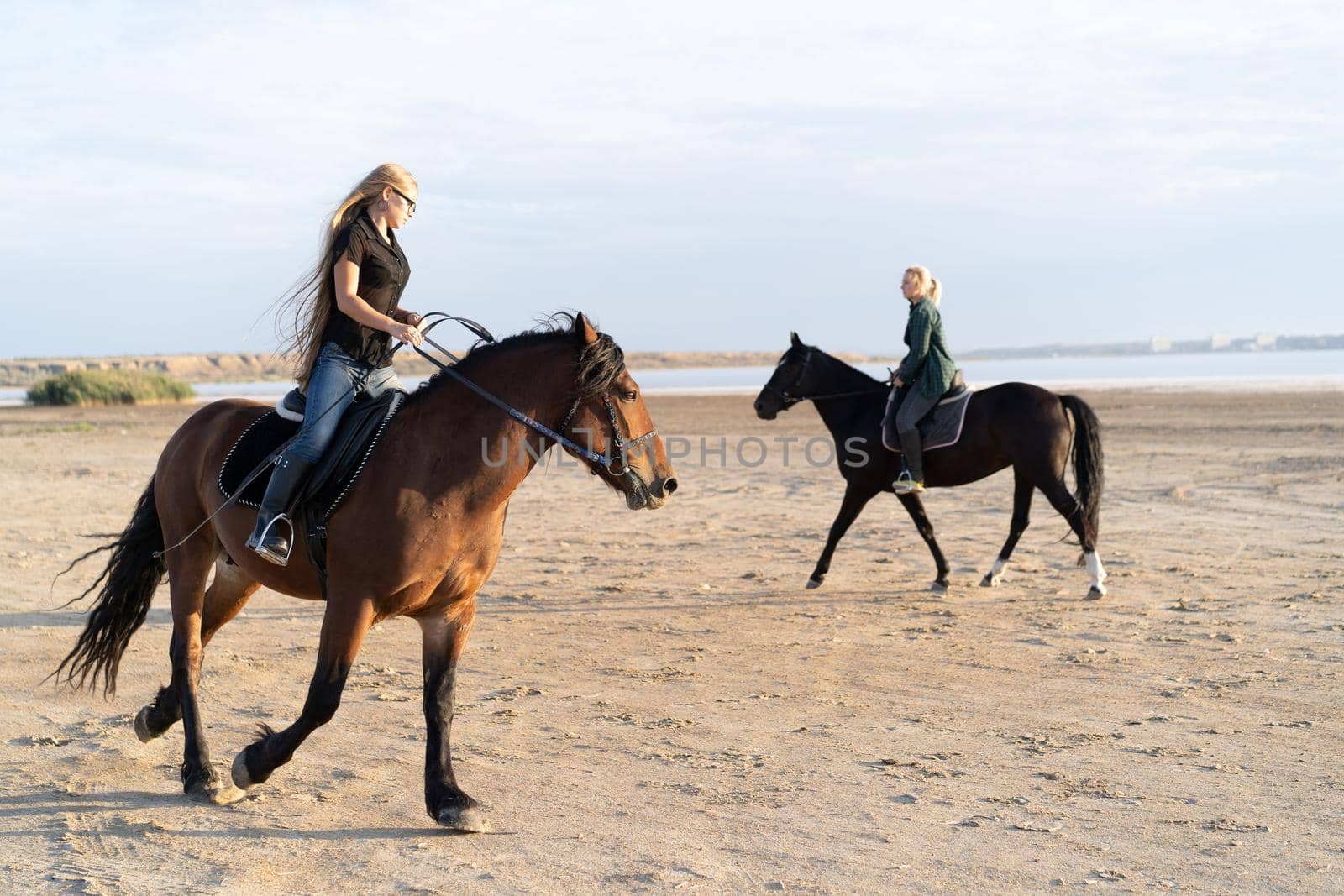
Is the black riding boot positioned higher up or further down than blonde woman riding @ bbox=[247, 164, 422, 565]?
further down

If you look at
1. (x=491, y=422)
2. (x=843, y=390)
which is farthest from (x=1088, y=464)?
(x=491, y=422)

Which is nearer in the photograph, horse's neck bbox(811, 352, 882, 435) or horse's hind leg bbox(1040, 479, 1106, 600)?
horse's hind leg bbox(1040, 479, 1106, 600)

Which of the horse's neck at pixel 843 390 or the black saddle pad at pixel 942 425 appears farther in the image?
the horse's neck at pixel 843 390

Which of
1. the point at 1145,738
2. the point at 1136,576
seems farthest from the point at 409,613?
the point at 1136,576

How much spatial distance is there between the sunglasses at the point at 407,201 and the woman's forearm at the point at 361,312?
58 centimetres

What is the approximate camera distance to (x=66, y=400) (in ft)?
146

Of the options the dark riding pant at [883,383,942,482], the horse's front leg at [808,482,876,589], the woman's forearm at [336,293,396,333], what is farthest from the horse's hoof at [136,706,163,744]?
the dark riding pant at [883,383,942,482]

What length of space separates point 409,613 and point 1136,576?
7.83 metres

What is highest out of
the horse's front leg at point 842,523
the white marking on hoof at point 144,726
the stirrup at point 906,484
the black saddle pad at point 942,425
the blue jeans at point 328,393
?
the blue jeans at point 328,393

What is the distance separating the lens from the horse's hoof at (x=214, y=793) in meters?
5.19

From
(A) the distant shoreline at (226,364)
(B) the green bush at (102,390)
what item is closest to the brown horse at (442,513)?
(B) the green bush at (102,390)

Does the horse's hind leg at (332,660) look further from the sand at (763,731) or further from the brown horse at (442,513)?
the sand at (763,731)

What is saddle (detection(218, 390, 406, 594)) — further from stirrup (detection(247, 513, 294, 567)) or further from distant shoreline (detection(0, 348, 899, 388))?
distant shoreline (detection(0, 348, 899, 388))

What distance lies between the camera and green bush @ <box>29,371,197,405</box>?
147 ft
